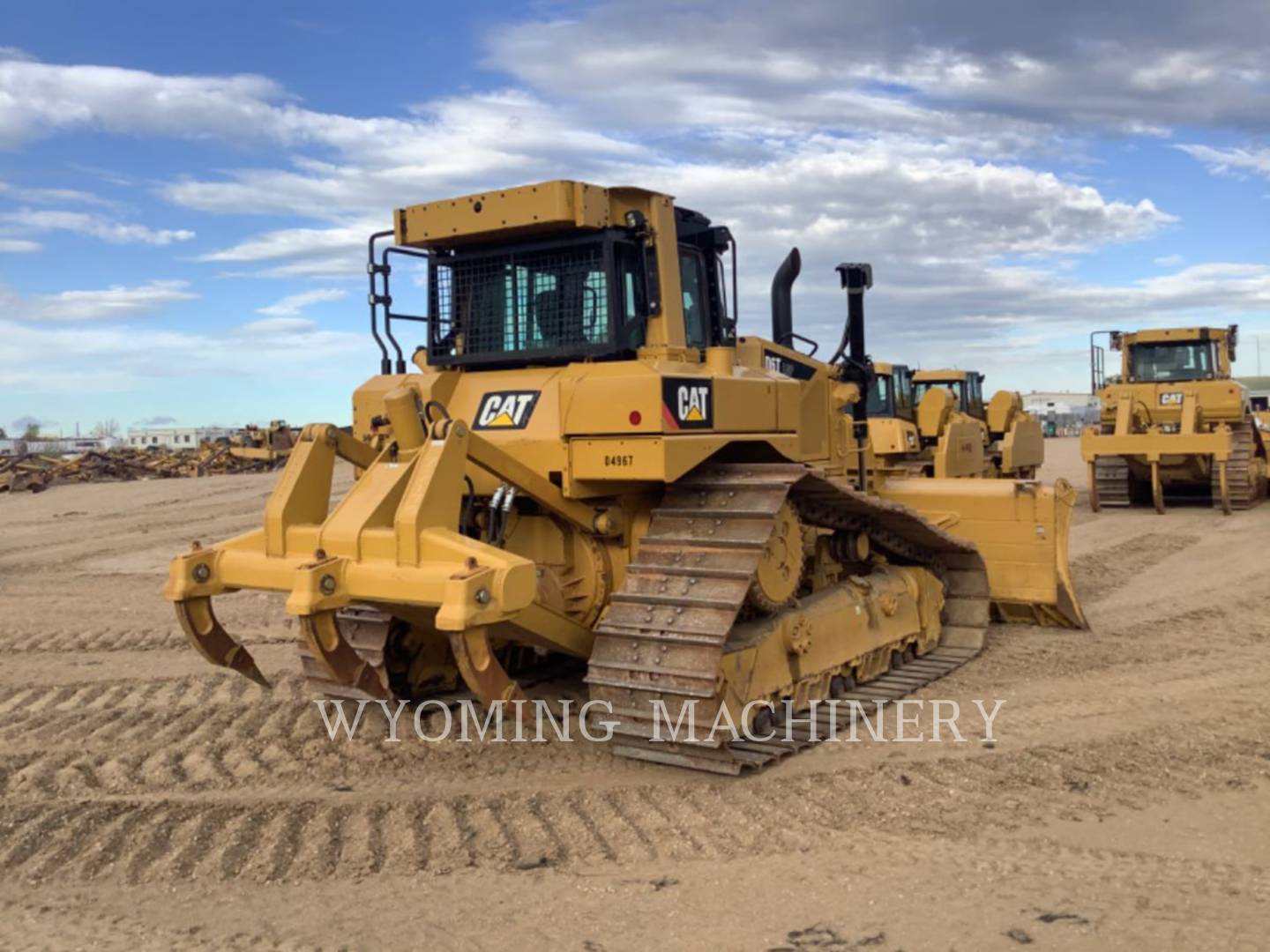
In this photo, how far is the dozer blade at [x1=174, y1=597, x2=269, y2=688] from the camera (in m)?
5.31

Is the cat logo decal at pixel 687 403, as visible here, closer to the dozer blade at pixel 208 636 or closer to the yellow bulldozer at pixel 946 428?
the dozer blade at pixel 208 636

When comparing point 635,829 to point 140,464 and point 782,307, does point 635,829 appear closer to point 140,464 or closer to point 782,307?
point 782,307

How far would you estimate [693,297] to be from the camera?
6.55 meters

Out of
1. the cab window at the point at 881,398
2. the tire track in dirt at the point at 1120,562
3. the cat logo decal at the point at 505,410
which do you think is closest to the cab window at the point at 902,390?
the cab window at the point at 881,398

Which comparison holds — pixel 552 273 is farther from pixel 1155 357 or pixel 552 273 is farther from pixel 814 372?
pixel 1155 357

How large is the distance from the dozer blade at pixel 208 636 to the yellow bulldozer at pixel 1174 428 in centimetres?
1460

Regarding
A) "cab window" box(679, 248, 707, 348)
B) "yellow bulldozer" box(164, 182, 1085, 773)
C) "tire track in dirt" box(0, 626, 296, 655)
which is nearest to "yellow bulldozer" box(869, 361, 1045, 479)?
"yellow bulldozer" box(164, 182, 1085, 773)

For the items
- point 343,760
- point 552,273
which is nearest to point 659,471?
point 552,273

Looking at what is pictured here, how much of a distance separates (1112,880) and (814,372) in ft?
13.1

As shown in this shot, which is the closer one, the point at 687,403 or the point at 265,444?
the point at 687,403

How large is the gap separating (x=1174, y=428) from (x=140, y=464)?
1052 inches

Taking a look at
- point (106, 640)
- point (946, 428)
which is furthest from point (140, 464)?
point (106, 640)

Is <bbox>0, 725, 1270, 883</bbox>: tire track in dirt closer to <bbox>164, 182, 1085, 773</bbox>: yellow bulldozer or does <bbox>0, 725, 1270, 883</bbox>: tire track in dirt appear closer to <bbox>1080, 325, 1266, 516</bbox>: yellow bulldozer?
<bbox>164, 182, 1085, 773</bbox>: yellow bulldozer

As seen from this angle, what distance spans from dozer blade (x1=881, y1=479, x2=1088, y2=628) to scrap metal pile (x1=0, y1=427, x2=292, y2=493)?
2473 cm
